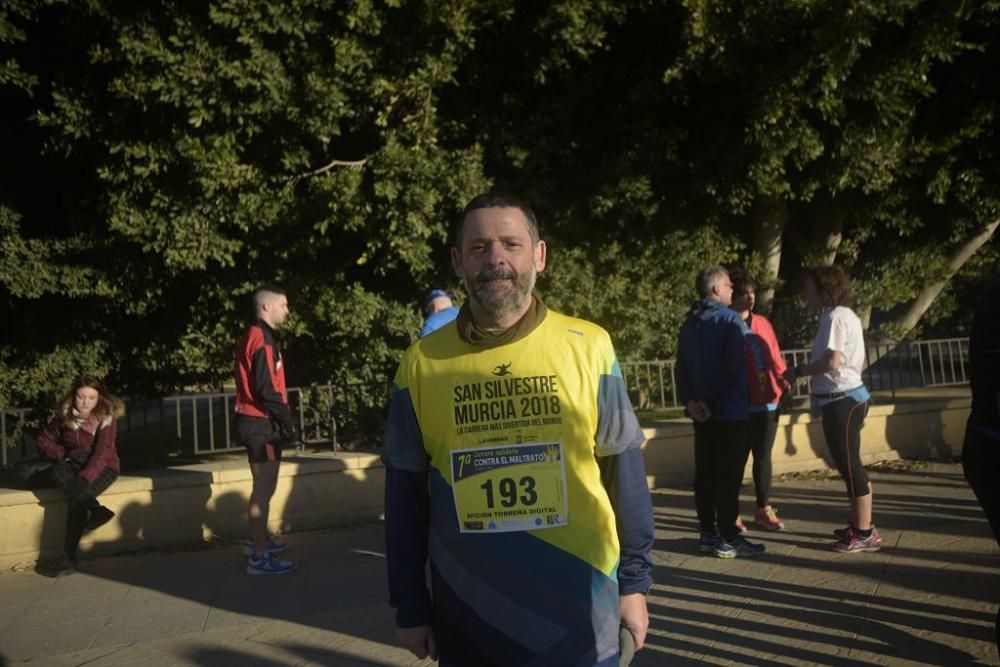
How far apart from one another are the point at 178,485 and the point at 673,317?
6399 millimetres

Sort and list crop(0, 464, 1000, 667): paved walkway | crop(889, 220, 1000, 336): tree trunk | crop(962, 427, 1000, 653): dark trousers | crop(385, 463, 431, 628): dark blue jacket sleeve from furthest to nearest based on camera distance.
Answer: crop(889, 220, 1000, 336): tree trunk < crop(0, 464, 1000, 667): paved walkway < crop(962, 427, 1000, 653): dark trousers < crop(385, 463, 431, 628): dark blue jacket sleeve

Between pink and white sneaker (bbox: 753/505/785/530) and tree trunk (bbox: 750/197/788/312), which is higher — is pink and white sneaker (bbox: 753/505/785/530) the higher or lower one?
the lower one

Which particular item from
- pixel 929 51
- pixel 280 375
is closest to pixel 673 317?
pixel 929 51

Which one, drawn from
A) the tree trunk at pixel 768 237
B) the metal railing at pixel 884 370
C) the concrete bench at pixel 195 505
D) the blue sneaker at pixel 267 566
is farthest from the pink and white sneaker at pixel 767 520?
the tree trunk at pixel 768 237

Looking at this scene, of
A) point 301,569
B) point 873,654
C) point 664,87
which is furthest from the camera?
point 664,87

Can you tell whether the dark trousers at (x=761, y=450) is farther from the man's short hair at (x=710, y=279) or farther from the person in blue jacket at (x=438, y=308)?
the person in blue jacket at (x=438, y=308)

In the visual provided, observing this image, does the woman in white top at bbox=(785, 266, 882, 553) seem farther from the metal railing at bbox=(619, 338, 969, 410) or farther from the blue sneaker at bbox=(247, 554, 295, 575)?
the blue sneaker at bbox=(247, 554, 295, 575)

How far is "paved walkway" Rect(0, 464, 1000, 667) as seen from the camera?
14.0ft

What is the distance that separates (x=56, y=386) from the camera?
9289 millimetres

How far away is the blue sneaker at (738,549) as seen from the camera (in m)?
5.84

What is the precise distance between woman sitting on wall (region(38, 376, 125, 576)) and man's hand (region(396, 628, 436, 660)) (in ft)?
15.8

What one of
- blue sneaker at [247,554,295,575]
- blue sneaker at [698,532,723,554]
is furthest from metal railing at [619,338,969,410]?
blue sneaker at [247,554,295,575]

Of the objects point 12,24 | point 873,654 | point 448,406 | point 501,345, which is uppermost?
point 12,24

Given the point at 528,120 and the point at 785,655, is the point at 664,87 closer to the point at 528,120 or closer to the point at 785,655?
the point at 528,120
